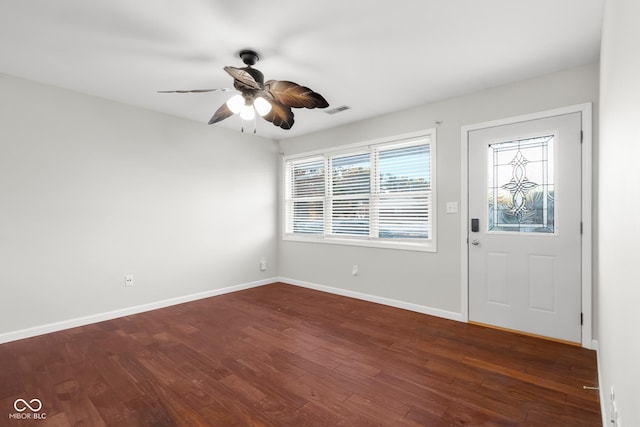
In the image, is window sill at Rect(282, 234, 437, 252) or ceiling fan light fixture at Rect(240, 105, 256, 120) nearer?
ceiling fan light fixture at Rect(240, 105, 256, 120)

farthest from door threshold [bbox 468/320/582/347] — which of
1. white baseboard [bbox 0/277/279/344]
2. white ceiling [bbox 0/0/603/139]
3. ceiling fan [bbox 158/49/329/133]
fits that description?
white baseboard [bbox 0/277/279/344]

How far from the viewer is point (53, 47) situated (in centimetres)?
249

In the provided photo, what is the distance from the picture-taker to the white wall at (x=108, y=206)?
3.01 meters

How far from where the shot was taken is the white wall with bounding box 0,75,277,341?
301 centimetres

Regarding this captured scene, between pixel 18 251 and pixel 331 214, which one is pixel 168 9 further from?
pixel 331 214

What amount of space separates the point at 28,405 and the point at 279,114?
274 cm

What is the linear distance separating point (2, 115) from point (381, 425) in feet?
13.8

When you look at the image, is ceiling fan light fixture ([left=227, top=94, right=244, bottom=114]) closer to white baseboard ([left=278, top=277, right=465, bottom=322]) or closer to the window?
the window

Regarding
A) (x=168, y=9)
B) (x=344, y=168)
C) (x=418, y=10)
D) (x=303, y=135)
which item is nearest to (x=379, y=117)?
(x=344, y=168)

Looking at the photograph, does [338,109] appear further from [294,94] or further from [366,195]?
[294,94]

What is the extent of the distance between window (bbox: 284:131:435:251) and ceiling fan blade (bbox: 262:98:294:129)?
1741 mm

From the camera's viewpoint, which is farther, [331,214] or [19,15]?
[331,214]

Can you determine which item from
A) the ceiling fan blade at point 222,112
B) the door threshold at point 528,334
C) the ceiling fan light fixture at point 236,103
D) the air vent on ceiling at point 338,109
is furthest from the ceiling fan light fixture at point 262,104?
the door threshold at point 528,334

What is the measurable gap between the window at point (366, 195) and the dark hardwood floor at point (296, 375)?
1185 mm
